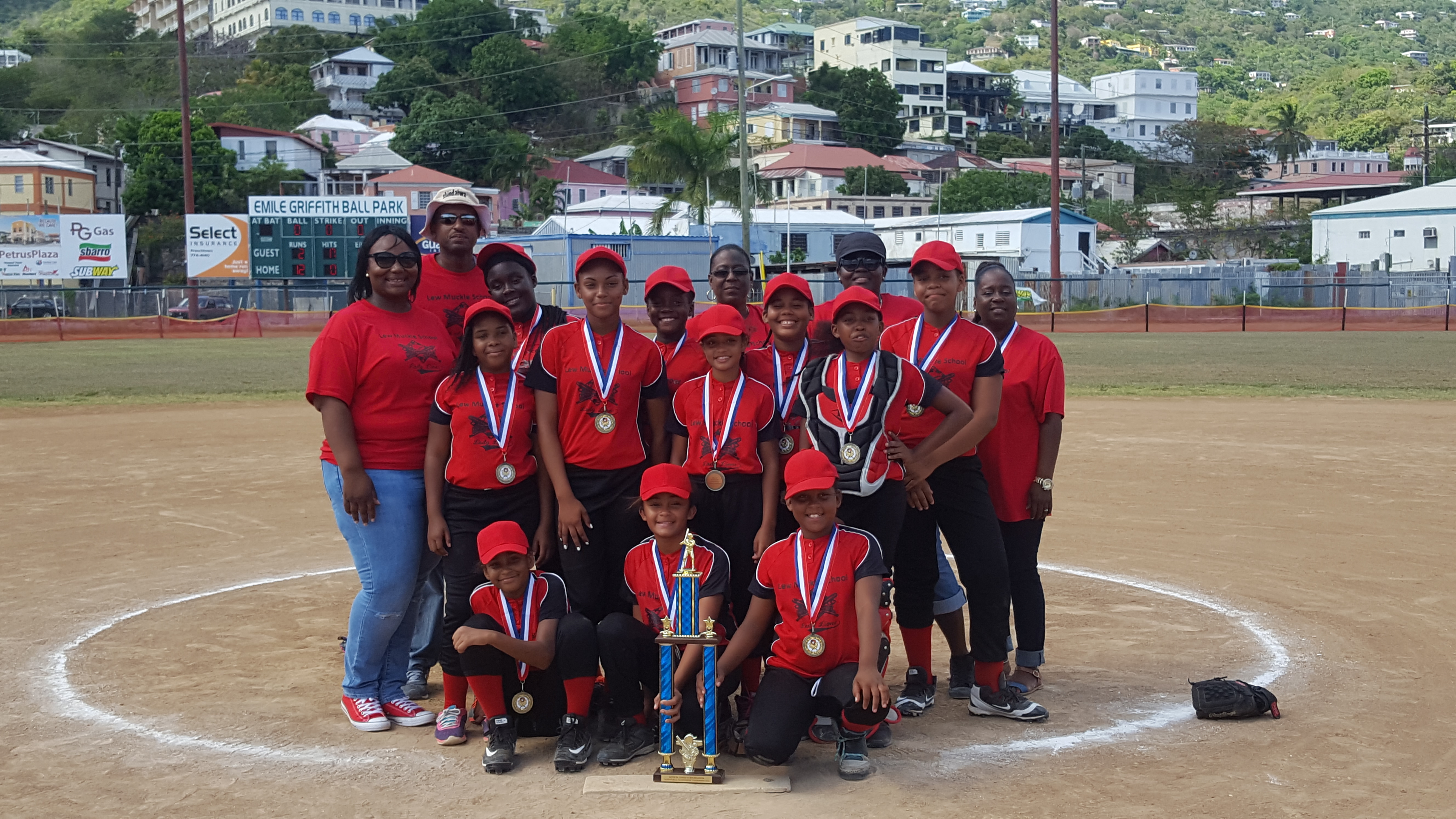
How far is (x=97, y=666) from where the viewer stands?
20.5ft

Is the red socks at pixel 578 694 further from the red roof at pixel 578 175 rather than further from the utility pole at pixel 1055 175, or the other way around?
the red roof at pixel 578 175

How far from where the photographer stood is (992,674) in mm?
5414

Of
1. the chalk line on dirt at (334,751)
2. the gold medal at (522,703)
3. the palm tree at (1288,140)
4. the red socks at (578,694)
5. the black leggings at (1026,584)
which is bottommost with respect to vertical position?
the chalk line on dirt at (334,751)

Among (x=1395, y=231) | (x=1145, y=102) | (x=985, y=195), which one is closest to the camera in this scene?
(x=1395, y=231)

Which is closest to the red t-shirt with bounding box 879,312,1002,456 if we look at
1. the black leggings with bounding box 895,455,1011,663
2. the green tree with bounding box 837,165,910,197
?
the black leggings with bounding box 895,455,1011,663

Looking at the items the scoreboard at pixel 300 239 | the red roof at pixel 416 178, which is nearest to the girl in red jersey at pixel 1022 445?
the scoreboard at pixel 300 239

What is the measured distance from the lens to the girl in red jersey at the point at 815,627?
4.69 meters

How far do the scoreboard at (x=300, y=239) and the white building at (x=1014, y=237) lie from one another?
26.3 m

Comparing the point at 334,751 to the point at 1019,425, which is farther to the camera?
the point at 1019,425

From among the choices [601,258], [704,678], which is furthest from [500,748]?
[601,258]

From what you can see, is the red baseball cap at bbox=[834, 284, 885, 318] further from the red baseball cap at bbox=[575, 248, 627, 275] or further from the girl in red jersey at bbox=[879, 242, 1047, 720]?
the red baseball cap at bbox=[575, 248, 627, 275]

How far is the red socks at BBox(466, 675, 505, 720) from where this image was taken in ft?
16.1

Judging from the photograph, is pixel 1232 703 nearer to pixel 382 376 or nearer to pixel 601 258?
pixel 601 258

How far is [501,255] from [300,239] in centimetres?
4359
